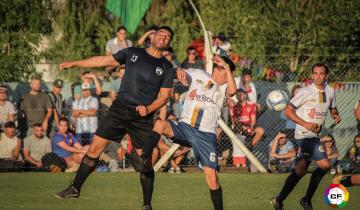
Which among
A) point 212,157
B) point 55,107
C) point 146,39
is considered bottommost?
point 55,107

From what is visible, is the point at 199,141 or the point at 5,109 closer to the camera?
the point at 199,141

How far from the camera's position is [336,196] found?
1189 centimetres

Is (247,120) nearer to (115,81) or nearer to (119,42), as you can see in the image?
(115,81)

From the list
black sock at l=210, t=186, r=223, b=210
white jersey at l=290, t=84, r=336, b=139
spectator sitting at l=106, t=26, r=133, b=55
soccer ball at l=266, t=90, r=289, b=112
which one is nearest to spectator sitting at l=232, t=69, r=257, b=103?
soccer ball at l=266, t=90, r=289, b=112

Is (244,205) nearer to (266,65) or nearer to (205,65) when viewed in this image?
→ (205,65)

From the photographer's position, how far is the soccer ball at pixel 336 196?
468 inches

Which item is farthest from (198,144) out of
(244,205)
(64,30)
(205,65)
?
(64,30)

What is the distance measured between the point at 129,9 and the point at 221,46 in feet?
7.71

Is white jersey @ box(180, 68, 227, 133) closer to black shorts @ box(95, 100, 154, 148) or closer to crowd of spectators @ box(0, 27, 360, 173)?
black shorts @ box(95, 100, 154, 148)

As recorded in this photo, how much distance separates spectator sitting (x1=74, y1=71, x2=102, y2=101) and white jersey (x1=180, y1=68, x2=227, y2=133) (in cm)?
733

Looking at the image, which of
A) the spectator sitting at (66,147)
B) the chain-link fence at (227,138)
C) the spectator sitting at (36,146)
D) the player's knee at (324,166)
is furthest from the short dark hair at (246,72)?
the player's knee at (324,166)

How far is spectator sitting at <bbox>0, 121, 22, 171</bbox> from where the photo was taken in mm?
18641

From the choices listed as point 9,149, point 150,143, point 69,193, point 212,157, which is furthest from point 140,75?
point 9,149

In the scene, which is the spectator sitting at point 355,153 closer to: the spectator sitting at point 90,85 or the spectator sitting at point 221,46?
the spectator sitting at point 221,46
